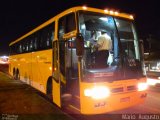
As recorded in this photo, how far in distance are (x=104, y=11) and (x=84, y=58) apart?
2021 mm

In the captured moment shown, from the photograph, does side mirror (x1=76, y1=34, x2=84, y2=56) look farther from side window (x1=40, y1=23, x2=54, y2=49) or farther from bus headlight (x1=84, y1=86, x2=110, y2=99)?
side window (x1=40, y1=23, x2=54, y2=49)

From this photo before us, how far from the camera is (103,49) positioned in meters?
8.39

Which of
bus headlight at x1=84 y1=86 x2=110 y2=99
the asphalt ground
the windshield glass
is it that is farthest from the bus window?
the asphalt ground

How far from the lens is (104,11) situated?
28.3 feet

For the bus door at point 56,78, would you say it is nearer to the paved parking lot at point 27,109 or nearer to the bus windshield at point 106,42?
the paved parking lot at point 27,109

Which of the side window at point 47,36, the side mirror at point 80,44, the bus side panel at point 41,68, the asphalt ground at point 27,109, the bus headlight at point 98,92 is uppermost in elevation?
the side window at point 47,36

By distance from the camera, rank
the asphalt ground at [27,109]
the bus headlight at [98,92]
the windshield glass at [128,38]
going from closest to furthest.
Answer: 1. the bus headlight at [98,92]
2. the asphalt ground at [27,109]
3. the windshield glass at [128,38]

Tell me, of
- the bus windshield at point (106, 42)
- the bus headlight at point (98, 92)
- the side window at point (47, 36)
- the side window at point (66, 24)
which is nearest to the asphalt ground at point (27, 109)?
the bus headlight at point (98, 92)

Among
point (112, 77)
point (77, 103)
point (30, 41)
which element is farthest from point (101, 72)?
point (30, 41)

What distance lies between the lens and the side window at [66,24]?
8.23 m

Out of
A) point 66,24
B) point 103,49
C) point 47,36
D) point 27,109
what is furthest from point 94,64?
point 47,36

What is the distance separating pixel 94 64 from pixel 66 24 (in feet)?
5.82

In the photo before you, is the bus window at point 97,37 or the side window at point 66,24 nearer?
the bus window at point 97,37

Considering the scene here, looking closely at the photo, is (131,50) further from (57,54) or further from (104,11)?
(57,54)
